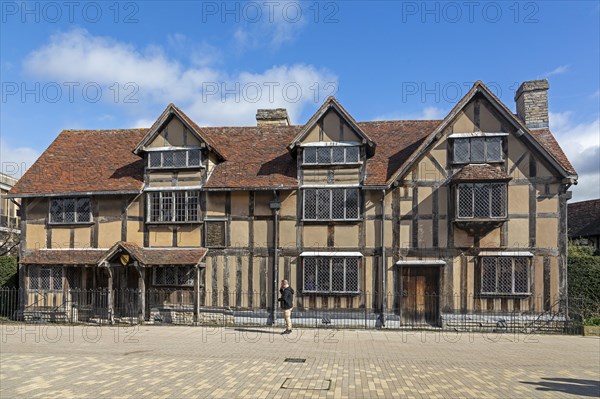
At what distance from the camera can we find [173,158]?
2019 cm

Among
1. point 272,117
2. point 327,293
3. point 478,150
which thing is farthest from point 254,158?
point 478,150

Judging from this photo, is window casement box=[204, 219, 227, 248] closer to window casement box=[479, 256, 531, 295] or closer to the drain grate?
the drain grate

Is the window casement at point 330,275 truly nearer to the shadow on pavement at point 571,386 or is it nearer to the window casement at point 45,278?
the shadow on pavement at point 571,386

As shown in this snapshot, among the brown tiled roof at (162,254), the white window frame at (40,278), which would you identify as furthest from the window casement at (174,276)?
the white window frame at (40,278)

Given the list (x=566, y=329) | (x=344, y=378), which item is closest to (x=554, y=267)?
(x=566, y=329)

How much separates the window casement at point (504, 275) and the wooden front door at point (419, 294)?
1717 millimetres

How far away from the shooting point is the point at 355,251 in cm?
1894

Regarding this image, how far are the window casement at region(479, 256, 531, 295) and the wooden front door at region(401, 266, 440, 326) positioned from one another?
172cm

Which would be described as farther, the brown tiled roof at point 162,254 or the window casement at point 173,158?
the window casement at point 173,158

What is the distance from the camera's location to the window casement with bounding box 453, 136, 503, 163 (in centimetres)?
1854

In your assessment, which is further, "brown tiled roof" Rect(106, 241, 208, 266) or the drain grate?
"brown tiled roof" Rect(106, 241, 208, 266)

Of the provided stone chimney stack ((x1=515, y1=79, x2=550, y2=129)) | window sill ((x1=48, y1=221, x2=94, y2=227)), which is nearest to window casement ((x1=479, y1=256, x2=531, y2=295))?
stone chimney stack ((x1=515, y1=79, x2=550, y2=129))

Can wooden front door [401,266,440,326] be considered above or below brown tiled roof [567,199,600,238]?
below

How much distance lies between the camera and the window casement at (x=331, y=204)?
19.1m
